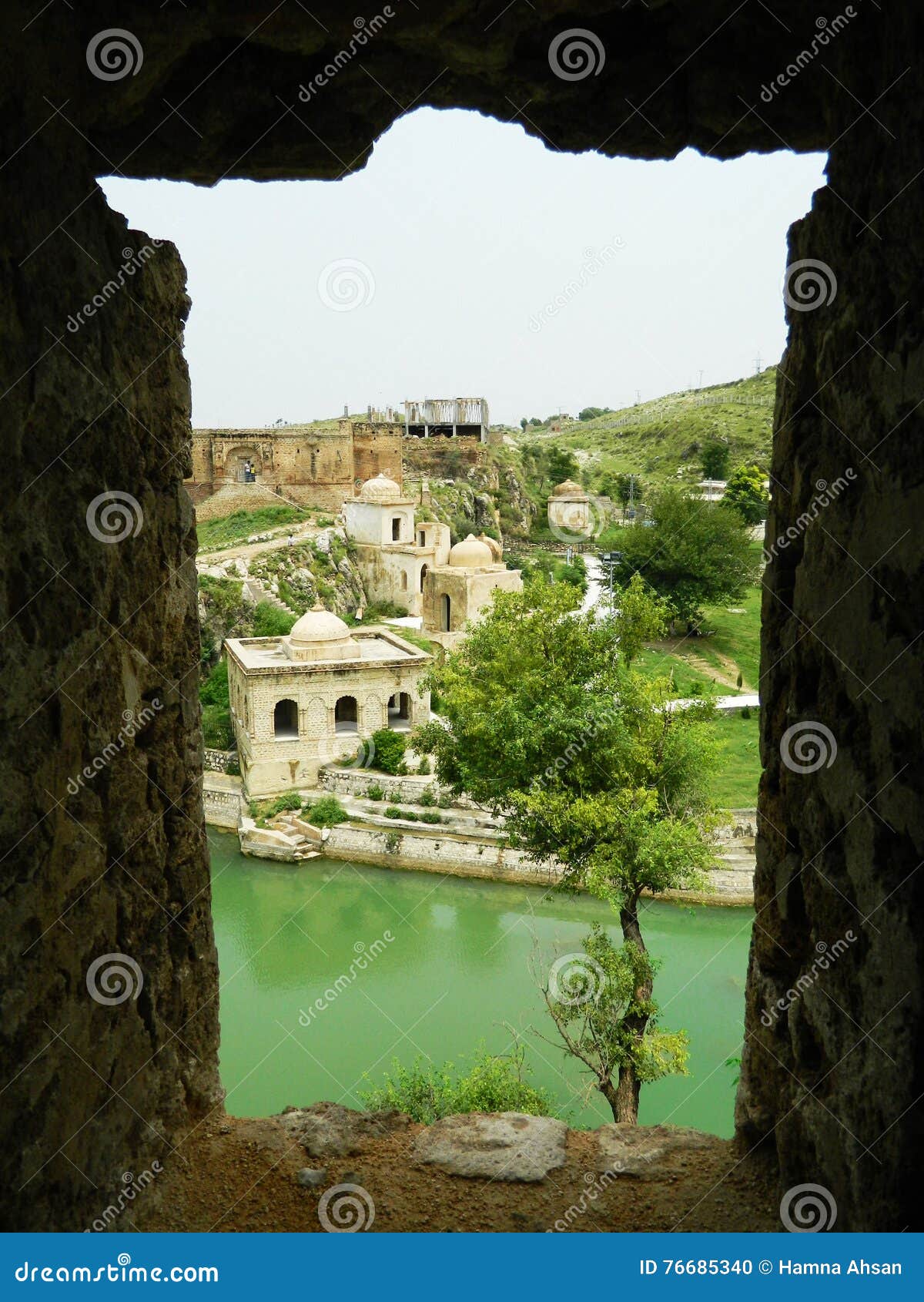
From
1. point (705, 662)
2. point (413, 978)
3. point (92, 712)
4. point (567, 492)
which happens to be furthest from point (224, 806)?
A: point (567, 492)

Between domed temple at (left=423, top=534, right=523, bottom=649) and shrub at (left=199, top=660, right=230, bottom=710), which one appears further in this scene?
domed temple at (left=423, top=534, right=523, bottom=649)

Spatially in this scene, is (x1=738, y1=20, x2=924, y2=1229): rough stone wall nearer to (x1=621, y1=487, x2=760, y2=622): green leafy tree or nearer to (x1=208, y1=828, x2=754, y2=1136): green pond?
(x1=208, y1=828, x2=754, y2=1136): green pond

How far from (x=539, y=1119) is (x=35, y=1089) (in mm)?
2124

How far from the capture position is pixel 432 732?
14383 mm

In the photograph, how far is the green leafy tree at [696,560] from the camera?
92.0 ft

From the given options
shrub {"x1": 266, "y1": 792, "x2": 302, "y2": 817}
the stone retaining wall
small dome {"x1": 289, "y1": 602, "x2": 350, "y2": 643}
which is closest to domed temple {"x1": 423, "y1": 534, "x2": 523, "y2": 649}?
small dome {"x1": 289, "y1": 602, "x2": 350, "y2": 643}

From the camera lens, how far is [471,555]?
2691cm

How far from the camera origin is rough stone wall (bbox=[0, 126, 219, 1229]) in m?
2.64

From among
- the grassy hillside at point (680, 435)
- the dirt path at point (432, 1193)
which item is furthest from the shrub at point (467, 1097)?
the grassy hillside at point (680, 435)

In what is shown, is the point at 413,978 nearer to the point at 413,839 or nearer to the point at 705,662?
the point at 413,839

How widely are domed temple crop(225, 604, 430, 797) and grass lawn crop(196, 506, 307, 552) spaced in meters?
12.2

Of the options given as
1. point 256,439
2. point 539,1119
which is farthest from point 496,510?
point 539,1119

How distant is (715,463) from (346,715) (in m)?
26.7

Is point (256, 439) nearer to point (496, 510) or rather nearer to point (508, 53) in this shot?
point (496, 510)
